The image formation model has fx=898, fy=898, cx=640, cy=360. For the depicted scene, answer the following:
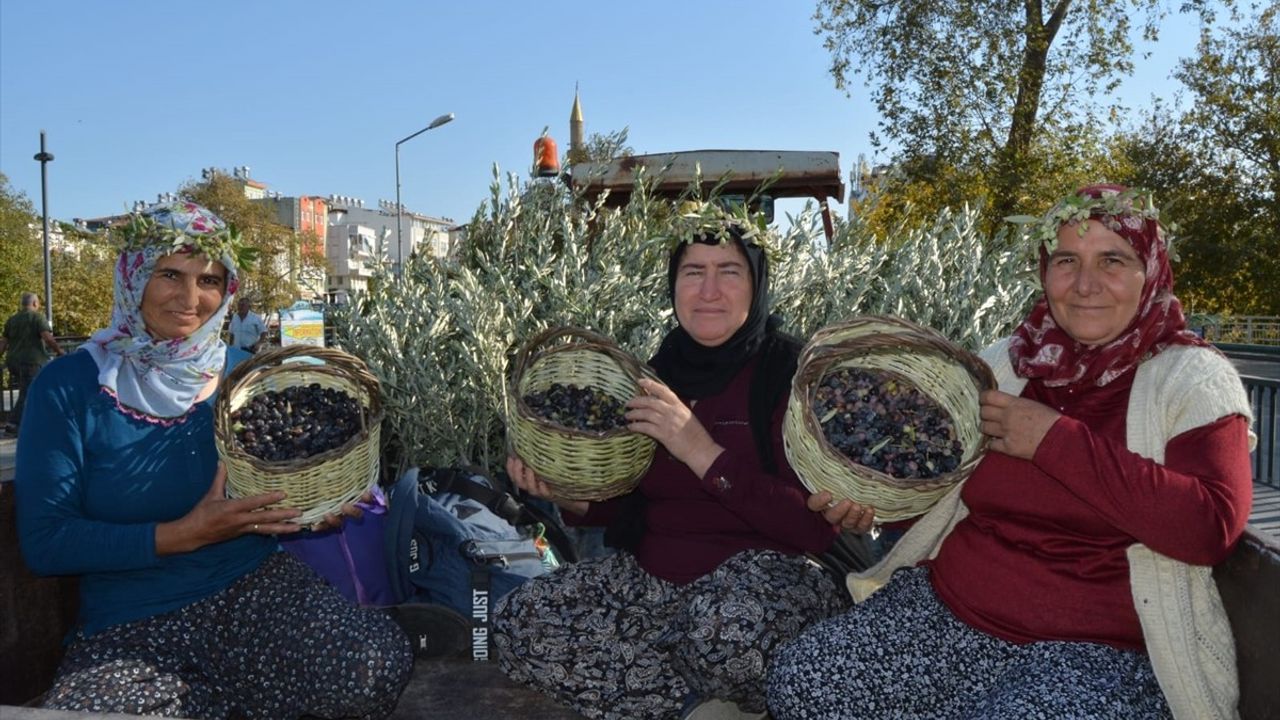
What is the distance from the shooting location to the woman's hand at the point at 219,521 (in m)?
2.18

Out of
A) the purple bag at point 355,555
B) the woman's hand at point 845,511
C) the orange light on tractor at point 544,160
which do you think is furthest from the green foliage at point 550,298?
the woman's hand at point 845,511

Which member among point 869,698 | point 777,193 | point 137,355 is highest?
point 777,193

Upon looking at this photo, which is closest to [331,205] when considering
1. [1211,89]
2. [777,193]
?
[1211,89]

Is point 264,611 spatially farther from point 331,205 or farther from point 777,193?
point 331,205

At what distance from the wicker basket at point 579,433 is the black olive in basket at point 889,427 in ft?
1.80

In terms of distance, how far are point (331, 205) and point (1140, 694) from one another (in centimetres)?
10479

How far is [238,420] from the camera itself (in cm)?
235

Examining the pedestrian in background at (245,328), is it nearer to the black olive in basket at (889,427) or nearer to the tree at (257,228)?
the black olive in basket at (889,427)

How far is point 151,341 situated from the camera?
2.43 meters

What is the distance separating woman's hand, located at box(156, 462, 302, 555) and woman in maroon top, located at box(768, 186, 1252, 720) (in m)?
1.29

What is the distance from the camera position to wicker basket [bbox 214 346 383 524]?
85.7 inches

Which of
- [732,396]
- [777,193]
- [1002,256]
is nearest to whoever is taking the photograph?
[732,396]

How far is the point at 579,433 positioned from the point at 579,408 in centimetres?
22

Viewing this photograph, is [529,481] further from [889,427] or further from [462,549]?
[889,427]
